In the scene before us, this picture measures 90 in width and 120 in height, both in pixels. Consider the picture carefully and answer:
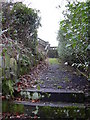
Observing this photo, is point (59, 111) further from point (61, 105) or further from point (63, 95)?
point (63, 95)

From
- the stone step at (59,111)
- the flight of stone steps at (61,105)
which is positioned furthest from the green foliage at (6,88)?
the stone step at (59,111)

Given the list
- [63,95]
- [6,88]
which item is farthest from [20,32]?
[63,95]

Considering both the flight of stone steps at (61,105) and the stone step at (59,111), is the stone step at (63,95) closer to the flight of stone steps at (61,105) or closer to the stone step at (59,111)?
the flight of stone steps at (61,105)

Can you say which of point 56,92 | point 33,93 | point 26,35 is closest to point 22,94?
point 33,93

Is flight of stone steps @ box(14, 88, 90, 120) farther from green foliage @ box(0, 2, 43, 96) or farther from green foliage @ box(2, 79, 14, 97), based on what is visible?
green foliage @ box(0, 2, 43, 96)

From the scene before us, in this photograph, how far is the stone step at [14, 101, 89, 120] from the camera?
238 centimetres

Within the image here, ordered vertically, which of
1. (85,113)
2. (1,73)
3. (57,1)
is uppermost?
(57,1)

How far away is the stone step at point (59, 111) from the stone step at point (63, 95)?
0.66 feet

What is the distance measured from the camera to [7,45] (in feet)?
9.96

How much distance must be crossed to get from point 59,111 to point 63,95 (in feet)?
1.22

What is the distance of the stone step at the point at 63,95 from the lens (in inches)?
105

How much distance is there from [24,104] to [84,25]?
1.54 metres

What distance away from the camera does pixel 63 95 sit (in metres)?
2.70

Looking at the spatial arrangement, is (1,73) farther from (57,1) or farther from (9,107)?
(57,1)
